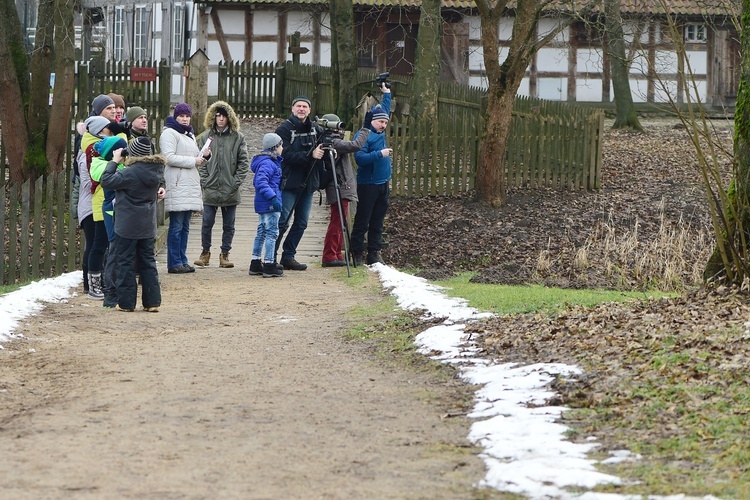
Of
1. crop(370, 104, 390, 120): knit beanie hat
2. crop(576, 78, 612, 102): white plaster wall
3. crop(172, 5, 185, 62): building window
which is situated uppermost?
crop(172, 5, 185, 62): building window

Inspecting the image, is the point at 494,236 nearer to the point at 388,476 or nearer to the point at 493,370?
the point at 493,370

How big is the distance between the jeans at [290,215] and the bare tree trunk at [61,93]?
5796 mm

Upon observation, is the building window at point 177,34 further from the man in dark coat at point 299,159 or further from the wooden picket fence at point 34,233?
the man in dark coat at point 299,159

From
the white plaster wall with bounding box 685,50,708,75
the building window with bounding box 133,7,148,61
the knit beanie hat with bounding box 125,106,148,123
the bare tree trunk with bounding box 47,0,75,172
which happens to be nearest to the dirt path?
the knit beanie hat with bounding box 125,106,148,123

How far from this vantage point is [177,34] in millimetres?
35875

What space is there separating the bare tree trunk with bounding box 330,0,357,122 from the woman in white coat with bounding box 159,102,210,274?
425 inches

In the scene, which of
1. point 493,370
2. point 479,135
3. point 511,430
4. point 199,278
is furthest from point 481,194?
point 511,430

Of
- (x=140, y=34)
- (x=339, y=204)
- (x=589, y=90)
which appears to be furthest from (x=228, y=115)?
(x=140, y=34)

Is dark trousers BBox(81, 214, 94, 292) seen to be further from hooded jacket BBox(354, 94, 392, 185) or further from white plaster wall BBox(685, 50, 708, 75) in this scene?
white plaster wall BBox(685, 50, 708, 75)

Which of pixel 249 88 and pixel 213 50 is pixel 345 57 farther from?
pixel 213 50

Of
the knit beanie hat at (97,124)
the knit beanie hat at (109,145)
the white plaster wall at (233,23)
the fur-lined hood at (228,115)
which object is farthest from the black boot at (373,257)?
the white plaster wall at (233,23)

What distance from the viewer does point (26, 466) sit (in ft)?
16.3

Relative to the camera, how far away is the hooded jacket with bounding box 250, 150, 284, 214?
1187cm

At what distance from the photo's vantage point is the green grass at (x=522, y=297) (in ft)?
29.8
